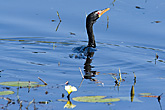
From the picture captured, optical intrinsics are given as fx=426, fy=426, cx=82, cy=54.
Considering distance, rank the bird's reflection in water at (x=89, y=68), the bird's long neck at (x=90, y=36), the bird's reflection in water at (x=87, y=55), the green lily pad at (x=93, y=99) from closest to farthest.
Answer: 1. the green lily pad at (x=93, y=99)
2. the bird's reflection in water at (x=89, y=68)
3. the bird's reflection in water at (x=87, y=55)
4. the bird's long neck at (x=90, y=36)

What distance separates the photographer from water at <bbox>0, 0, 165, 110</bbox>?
7641 mm

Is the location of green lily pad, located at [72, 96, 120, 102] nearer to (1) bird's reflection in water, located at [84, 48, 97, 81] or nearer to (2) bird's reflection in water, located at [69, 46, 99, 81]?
(1) bird's reflection in water, located at [84, 48, 97, 81]

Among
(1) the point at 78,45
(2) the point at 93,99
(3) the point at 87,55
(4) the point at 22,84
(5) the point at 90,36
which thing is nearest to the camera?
(2) the point at 93,99

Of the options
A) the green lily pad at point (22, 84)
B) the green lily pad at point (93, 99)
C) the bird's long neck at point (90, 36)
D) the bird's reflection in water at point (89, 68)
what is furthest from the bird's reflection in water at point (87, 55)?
the green lily pad at point (93, 99)

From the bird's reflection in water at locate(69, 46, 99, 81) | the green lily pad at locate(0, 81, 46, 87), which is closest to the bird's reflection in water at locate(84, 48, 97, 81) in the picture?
the bird's reflection in water at locate(69, 46, 99, 81)

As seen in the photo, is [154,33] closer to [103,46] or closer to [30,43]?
[103,46]

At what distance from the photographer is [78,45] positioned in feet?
39.0

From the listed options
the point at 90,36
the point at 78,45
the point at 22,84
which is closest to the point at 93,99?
the point at 22,84

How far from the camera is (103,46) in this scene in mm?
11789

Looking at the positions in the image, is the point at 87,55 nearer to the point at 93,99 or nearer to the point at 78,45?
the point at 78,45

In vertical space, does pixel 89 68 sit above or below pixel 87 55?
below

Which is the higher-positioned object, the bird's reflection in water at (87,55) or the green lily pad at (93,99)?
the bird's reflection in water at (87,55)

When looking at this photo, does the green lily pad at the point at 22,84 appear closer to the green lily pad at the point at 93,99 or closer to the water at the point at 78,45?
the water at the point at 78,45

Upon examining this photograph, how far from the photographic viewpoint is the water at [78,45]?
7.64 meters
